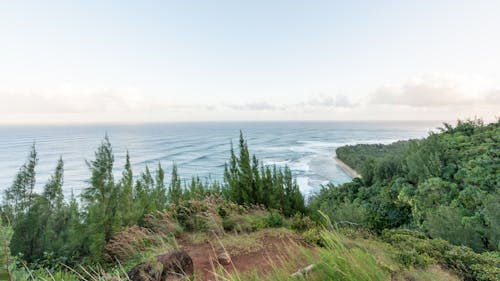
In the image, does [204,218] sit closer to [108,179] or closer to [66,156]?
[108,179]

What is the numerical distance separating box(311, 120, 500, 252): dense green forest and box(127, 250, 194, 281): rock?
5.67 metres

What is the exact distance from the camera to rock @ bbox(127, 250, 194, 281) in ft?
10.8

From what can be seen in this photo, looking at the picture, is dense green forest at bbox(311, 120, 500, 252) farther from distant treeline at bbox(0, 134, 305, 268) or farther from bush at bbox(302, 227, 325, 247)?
bush at bbox(302, 227, 325, 247)

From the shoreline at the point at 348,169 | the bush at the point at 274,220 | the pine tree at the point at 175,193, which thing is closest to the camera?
the bush at the point at 274,220

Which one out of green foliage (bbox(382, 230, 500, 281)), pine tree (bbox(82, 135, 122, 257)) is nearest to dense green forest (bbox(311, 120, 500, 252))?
green foliage (bbox(382, 230, 500, 281))

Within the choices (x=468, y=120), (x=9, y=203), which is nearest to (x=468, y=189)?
(x=468, y=120)

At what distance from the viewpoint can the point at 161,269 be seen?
337 centimetres

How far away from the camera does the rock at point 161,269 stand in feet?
10.8

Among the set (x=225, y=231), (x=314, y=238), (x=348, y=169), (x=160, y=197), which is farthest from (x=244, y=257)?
(x=348, y=169)

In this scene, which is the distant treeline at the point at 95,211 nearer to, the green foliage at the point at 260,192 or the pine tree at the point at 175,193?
the green foliage at the point at 260,192

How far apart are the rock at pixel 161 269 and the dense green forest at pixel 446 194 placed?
567cm

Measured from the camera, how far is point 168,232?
635 cm

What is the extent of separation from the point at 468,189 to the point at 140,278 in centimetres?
1720

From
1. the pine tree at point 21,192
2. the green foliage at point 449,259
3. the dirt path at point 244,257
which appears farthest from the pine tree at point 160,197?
the green foliage at point 449,259
